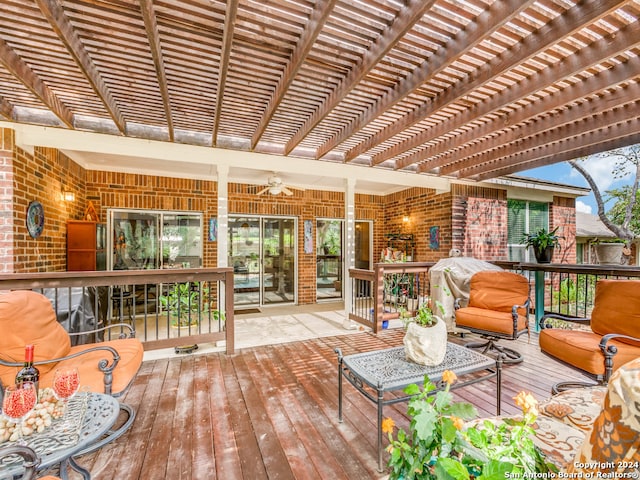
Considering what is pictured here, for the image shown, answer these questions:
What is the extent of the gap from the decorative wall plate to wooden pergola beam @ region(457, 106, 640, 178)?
597 centimetres

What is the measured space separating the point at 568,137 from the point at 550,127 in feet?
1.53

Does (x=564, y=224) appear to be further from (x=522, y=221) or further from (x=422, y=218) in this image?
(x=422, y=218)

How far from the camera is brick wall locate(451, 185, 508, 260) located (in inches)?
225

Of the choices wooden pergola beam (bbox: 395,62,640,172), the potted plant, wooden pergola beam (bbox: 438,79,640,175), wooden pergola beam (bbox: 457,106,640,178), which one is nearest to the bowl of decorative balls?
wooden pergola beam (bbox: 395,62,640,172)

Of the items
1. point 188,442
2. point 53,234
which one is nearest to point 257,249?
point 53,234

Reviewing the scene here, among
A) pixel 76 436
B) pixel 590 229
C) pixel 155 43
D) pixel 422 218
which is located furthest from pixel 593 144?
pixel 590 229

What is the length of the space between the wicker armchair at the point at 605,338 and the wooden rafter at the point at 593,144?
188cm

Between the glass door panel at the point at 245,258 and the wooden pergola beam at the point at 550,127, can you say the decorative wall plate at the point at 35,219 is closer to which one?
the glass door panel at the point at 245,258

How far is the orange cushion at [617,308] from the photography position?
2.46m

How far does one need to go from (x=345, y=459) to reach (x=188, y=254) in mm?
5138

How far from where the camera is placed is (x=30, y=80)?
2.43 metres

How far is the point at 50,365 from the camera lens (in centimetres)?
217

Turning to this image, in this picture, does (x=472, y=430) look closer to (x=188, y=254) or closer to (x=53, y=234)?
(x=53, y=234)

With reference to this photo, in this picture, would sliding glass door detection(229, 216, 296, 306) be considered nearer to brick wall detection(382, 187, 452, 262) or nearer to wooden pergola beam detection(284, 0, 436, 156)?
brick wall detection(382, 187, 452, 262)
